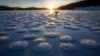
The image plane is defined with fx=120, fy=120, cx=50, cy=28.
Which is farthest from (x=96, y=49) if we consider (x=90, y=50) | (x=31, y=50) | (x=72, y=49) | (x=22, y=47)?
(x=22, y=47)

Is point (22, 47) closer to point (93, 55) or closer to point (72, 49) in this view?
point (72, 49)

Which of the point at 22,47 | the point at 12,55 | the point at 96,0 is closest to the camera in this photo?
the point at 12,55

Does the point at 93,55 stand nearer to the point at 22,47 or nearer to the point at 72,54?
the point at 72,54

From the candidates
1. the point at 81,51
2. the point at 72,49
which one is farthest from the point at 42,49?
the point at 81,51

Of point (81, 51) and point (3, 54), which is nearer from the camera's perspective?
point (3, 54)

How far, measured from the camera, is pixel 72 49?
175 cm

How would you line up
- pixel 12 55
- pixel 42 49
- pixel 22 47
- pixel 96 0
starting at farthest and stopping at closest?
pixel 96 0
pixel 22 47
pixel 42 49
pixel 12 55

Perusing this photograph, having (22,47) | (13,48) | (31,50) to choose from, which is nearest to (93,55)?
(31,50)

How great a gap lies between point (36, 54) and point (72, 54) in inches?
19.1

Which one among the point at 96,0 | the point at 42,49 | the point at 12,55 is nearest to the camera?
the point at 12,55

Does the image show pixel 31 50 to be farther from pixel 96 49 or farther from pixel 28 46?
pixel 96 49

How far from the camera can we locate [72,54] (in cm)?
162

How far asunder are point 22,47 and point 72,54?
29.8 inches

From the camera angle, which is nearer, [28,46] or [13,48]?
[13,48]
